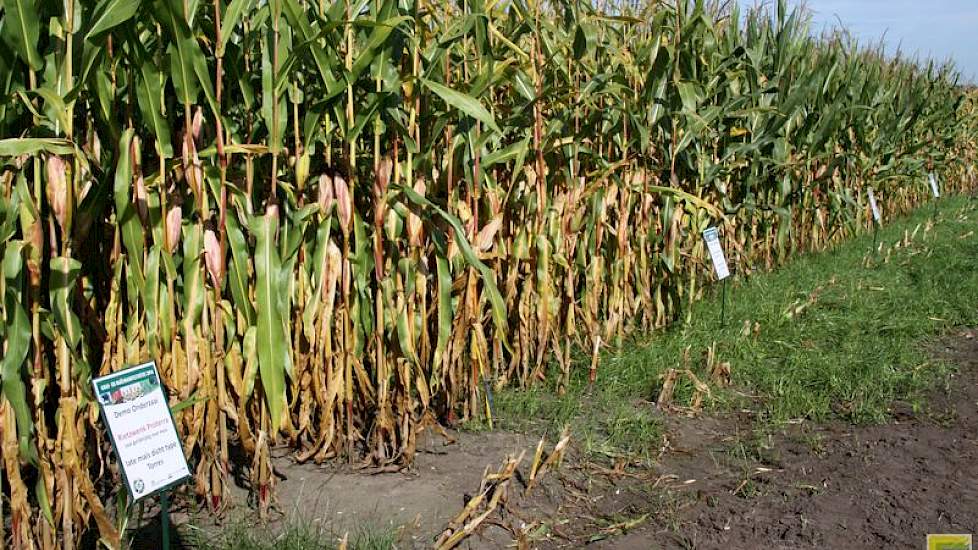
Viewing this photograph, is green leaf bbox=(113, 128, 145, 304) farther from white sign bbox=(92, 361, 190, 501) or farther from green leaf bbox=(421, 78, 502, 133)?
green leaf bbox=(421, 78, 502, 133)

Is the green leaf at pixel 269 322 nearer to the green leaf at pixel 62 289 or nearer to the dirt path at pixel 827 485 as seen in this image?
the green leaf at pixel 62 289

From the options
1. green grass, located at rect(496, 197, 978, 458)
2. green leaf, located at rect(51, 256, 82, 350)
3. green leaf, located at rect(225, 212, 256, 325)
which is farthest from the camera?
green grass, located at rect(496, 197, 978, 458)

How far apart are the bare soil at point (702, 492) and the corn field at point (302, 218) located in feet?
0.66

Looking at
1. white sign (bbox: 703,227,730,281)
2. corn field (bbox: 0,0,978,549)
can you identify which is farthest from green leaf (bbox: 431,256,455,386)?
white sign (bbox: 703,227,730,281)

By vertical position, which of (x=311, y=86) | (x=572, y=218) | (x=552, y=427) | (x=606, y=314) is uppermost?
(x=311, y=86)

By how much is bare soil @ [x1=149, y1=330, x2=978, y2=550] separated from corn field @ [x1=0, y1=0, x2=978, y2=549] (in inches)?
7.9

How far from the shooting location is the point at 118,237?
99.7 inches

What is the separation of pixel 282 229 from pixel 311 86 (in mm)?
623

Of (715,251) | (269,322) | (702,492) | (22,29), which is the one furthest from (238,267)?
(715,251)

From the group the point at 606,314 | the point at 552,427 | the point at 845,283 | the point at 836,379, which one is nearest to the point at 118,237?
the point at 552,427

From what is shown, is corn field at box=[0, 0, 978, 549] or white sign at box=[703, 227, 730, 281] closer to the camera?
corn field at box=[0, 0, 978, 549]

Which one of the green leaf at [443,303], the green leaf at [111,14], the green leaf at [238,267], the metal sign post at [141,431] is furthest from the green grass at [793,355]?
the green leaf at [111,14]

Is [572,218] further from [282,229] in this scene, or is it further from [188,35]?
[188,35]

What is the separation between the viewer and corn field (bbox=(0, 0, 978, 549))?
7.61ft
